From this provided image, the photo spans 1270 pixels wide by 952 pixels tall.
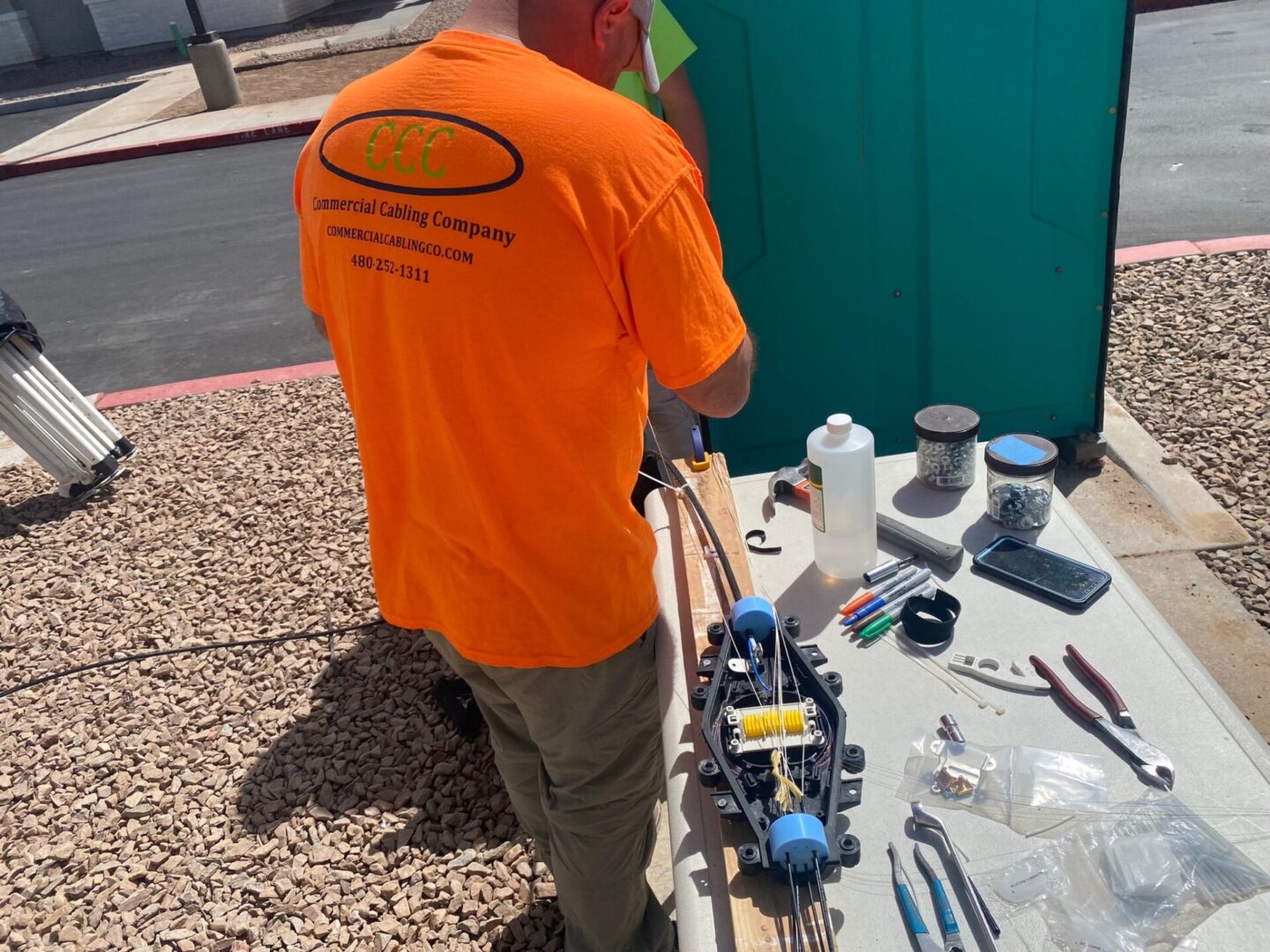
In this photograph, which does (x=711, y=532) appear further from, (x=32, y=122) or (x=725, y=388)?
(x=32, y=122)

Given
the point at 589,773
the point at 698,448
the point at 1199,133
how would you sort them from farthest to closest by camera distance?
the point at 1199,133
the point at 698,448
the point at 589,773

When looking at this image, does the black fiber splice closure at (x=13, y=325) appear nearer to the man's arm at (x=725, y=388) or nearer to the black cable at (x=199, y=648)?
the black cable at (x=199, y=648)

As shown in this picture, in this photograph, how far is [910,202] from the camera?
10.7ft

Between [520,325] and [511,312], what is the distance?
2 cm

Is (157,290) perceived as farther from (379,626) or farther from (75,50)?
(75,50)

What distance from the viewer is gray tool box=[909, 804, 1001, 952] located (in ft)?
3.94

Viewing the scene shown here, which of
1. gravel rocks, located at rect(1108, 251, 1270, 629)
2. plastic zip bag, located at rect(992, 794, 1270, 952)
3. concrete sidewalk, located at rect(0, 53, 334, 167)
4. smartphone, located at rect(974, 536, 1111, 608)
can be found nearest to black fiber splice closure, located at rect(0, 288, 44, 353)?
smartphone, located at rect(974, 536, 1111, 608)

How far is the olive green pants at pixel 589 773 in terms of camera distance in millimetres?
1731

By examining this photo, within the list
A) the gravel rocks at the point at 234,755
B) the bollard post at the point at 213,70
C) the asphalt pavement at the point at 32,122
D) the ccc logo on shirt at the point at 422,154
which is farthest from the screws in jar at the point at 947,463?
the asphalt pavement at the point at 32,122

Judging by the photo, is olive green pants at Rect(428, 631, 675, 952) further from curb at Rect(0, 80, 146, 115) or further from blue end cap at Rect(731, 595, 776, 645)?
curb at Rect(0, 80, 146, 115)

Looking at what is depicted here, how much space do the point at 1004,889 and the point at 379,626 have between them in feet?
8.45

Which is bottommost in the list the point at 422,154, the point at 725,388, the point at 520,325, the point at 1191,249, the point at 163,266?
the point at 163,266

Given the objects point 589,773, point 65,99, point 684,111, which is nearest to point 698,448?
point 589,773

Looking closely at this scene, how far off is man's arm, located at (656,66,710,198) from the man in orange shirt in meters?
1.37
